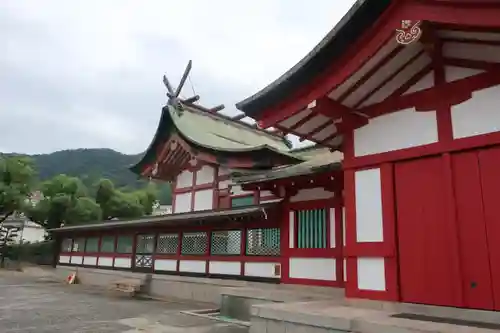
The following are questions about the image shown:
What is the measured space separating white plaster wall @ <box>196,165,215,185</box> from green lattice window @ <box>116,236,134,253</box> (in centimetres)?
444

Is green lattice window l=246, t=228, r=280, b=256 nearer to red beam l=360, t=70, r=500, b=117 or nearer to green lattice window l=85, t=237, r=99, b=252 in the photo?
red beam l=360, t=70, r=500, b=117

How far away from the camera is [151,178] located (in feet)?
62.1

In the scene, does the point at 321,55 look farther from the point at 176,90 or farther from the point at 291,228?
the point at 176,90

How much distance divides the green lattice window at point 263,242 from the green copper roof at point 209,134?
3071 mm

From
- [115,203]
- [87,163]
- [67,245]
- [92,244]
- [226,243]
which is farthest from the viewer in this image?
[87,163]

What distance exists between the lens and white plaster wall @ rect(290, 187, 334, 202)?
9999mm

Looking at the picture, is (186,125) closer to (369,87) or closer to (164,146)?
(164,146)

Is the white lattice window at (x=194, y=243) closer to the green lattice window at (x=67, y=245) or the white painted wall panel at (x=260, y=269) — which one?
the white painted wall panel at (x=260, y=269)

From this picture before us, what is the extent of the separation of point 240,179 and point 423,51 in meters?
5.77

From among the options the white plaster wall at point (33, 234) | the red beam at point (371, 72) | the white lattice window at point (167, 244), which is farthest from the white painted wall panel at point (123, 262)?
the white plaster wall at point (33, 234)

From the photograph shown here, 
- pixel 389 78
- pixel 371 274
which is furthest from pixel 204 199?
pixel 389 78

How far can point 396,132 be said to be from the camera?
21.2 feet

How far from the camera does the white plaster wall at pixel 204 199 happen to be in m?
15.5

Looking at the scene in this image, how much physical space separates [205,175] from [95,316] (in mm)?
7044
